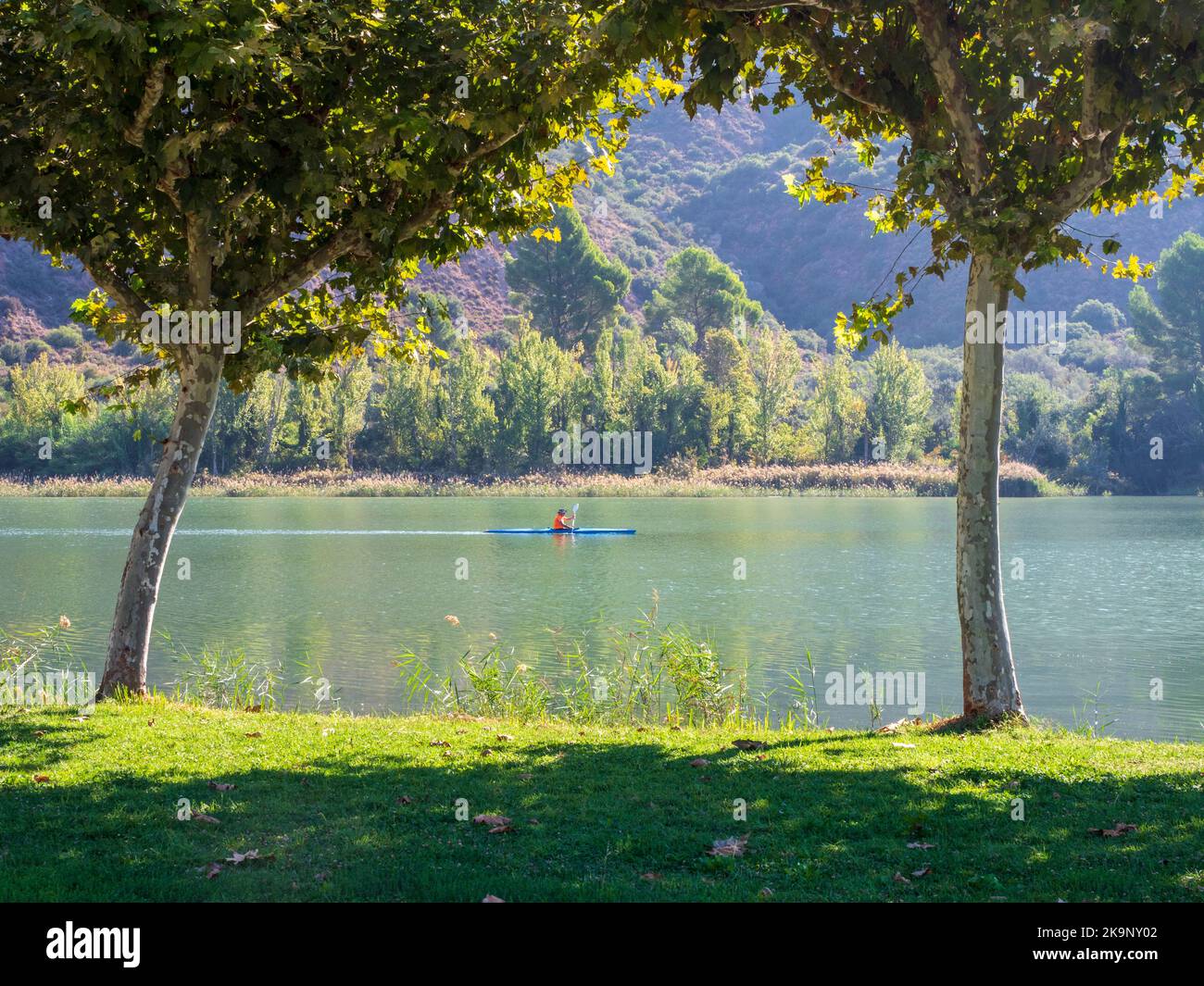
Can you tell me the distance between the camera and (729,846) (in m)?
6.51

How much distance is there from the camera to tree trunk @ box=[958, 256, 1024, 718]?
10.5 metres

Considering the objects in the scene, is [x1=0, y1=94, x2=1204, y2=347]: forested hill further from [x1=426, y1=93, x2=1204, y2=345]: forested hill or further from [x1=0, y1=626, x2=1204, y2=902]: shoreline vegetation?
[x1=0, y1=626, x2=1204, y2=902]: shoreline vegetation

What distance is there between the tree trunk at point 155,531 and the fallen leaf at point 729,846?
6859 millimetres

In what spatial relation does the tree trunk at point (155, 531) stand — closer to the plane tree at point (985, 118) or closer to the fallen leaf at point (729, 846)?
the plane tree at point (985, 118)

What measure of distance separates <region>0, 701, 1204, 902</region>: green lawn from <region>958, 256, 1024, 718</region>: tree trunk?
60 centimetres

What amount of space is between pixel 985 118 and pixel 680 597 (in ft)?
48.8

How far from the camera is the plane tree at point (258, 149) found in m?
9.75

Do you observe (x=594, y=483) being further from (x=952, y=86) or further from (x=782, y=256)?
(x=782, y=256)

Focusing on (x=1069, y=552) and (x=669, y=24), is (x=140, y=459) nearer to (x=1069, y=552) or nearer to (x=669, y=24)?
(x=1069, y=552)

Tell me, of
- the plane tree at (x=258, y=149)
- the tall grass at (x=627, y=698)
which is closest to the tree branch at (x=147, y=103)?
the plane tree at (x=258, y=149)

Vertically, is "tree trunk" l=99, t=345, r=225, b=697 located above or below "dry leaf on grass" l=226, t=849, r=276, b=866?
above

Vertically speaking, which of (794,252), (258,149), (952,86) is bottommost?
(258,149)

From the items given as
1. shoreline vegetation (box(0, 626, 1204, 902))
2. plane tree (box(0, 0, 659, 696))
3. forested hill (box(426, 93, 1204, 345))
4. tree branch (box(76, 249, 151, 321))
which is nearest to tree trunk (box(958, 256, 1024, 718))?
shoreline vegetation (box(0, 626, 1204, 902))

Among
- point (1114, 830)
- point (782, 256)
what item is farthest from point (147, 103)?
point (782, 256)
